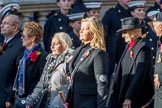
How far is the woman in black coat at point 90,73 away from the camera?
27.2 feet

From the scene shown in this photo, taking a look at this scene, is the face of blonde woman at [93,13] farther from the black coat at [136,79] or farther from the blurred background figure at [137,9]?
the black coat at [136,79]

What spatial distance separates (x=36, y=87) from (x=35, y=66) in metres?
0.42

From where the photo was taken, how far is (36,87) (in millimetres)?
9242

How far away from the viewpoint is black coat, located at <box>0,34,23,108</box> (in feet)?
32.6

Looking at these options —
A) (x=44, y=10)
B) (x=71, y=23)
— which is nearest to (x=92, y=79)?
(x=71, y=23)

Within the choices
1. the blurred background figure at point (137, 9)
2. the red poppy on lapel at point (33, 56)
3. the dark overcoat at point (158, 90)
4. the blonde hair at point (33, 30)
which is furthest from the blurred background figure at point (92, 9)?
the dark overcoat at point (158, 90)

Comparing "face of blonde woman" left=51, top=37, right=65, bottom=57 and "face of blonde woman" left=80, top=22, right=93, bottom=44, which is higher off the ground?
"face of blonde woman" left=80, top=22, right=93, bottom=44

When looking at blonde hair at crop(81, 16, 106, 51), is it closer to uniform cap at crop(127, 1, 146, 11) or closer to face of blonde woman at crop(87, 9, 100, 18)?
uniform cap at crop(127, 1, 146, 11)

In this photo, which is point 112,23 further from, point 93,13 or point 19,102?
point 19,102

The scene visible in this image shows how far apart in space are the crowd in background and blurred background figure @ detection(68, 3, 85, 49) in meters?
1.19

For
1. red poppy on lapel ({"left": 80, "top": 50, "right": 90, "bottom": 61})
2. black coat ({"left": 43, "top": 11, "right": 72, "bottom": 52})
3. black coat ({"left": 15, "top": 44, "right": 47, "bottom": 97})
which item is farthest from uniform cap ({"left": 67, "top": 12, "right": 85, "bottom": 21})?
red poppy on lapel ({"left": 80, "top": 50, "right": 90, "bottom": 61})

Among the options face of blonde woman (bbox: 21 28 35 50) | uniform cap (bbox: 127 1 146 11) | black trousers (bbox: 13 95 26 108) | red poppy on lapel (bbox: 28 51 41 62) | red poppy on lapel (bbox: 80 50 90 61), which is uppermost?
uniform cap (bbox: 127 1 146 11)

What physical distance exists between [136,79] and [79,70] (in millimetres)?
889

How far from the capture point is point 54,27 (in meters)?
12.3
